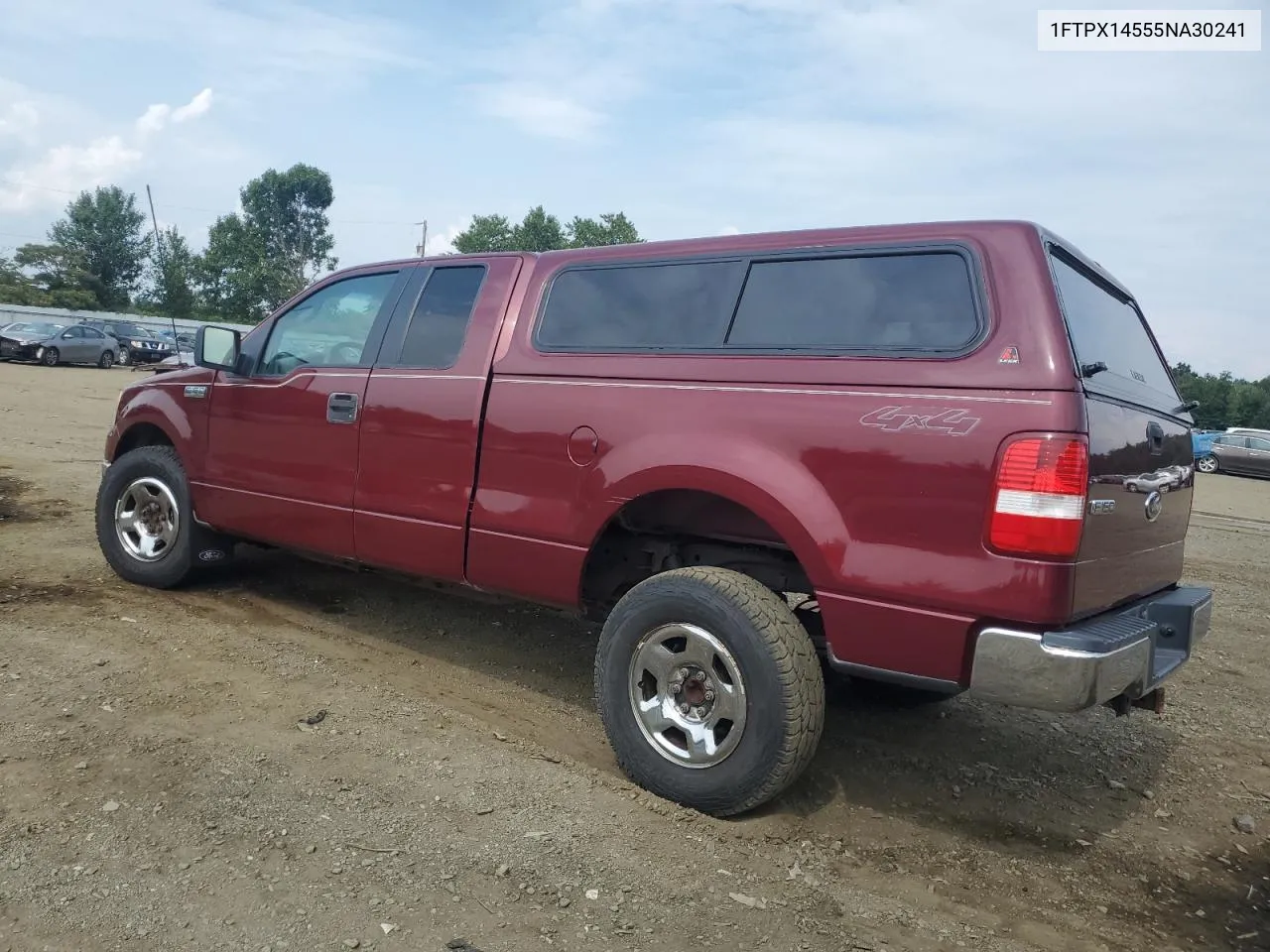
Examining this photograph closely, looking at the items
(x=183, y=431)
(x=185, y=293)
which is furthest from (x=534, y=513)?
(x=185, y=293)

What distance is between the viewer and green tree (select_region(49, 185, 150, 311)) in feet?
207

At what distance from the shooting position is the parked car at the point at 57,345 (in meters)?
26.6

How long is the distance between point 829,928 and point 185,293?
230 feet

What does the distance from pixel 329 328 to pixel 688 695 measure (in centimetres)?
271

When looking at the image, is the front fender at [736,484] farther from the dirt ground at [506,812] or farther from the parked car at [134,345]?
the parked car at [134,345]

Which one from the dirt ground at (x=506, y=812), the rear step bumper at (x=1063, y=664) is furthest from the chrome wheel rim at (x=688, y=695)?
the rear step bumper at (x=1063, y=664)

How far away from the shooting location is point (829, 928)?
254cm

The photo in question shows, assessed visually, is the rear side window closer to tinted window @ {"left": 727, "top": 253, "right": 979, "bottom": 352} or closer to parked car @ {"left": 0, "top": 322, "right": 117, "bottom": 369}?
tinted window @ {"left": 727, "top": 253, "right": 979, "bottom": 352}

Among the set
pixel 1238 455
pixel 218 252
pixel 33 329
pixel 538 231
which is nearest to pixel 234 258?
pixel 218 252

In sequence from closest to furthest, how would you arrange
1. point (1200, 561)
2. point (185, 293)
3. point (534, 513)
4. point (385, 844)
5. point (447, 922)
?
point (447, 922) < point (385, 844) < point (534, 513) < point (1200, 561) < point (185, 293)

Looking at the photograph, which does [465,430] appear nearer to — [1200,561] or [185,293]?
[1200,561]

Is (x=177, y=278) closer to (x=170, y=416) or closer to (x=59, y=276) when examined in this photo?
Answer: (x=59, y=276)

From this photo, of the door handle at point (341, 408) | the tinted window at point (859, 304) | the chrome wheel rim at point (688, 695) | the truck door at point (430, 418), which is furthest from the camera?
the door handle at point (341, 408)

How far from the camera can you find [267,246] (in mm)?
71438
